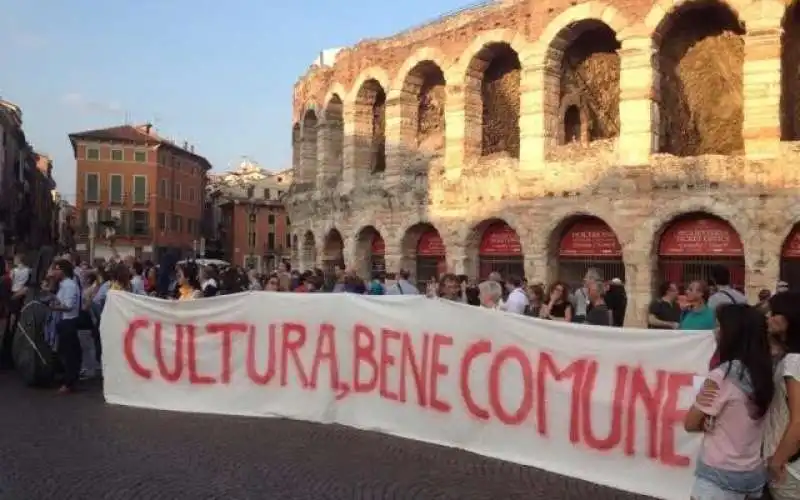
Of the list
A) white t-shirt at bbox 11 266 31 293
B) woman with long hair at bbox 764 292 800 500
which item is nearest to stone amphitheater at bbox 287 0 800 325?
white t-shirt at bbox 11 266 31 293

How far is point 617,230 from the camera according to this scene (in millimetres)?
18812

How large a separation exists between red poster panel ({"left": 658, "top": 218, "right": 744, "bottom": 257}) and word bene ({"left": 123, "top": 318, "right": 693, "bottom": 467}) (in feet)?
39.4

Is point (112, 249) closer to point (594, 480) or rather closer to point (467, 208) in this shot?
point (467, 208)

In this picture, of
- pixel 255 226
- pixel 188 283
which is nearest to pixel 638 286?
pixel 188 283

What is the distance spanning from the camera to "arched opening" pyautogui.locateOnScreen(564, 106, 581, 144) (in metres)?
23.3

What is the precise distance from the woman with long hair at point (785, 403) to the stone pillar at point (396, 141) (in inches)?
824

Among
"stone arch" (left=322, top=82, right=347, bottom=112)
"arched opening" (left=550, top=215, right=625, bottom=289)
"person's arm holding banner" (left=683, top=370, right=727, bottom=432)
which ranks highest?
"stone arch" (left=322, top=82, right=347, bottom=112)

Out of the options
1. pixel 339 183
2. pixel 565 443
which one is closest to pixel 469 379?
pixel 565 443

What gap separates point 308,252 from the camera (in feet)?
101

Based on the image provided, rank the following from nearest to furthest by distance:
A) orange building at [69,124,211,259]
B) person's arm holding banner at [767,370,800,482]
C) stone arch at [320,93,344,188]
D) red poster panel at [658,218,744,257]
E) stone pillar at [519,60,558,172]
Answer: person's arm holding banner at [767,370,800,482] → red poster panel at [658,218,744,257] → stone pillar at [519,60,558,172] → stone arch at [320,93,344,188] → orange building at [69,124,211,259]

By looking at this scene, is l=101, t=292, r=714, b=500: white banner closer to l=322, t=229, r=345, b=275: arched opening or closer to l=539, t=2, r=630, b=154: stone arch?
l=539, t=2, r=630, b=154: stone arch

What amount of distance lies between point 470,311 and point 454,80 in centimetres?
1639

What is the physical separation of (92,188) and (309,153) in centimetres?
3648

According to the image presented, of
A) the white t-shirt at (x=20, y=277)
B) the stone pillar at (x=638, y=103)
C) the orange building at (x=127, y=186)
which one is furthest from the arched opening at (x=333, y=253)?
the orange building at (x=127, y=186)
